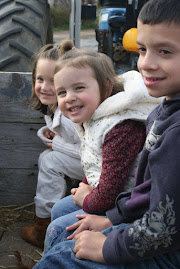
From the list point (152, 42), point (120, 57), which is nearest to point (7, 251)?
point (152, 42)

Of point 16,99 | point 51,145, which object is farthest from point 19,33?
point 51,145

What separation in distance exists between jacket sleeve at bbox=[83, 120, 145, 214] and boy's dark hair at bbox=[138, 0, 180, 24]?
49 cm

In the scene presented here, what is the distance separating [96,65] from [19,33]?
54.5 inches

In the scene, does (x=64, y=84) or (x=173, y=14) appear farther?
(x=64, y=84)

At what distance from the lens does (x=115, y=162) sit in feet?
4.54

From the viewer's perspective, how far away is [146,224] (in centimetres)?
103

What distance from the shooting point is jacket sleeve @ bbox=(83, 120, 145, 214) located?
138cm

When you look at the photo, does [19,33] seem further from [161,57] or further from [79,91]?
[161,57]

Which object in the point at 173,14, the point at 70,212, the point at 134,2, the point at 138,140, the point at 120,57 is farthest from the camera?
the point at 120,57

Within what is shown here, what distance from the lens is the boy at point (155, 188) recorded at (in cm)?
98

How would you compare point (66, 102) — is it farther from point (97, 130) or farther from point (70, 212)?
point (70, 212)

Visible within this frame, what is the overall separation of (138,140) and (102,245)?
43 cm

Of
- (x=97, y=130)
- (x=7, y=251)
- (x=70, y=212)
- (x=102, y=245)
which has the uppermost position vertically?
(x=97, y=130)

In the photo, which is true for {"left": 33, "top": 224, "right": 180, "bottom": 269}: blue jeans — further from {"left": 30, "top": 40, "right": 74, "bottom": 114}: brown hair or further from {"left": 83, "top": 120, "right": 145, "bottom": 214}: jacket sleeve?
{"left": 30, "top": 40, "right": 74, "bottom": 114}: brown hair
